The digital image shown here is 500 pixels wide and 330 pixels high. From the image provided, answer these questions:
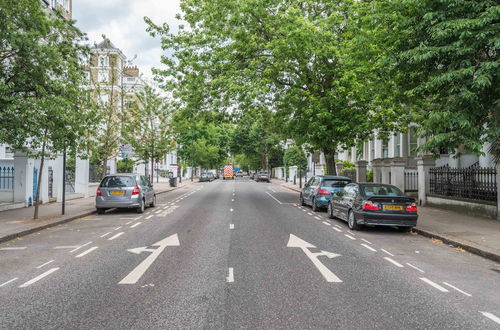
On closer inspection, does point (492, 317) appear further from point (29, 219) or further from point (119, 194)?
point (119, 194)

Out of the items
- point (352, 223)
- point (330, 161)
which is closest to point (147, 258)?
point (352, 223)

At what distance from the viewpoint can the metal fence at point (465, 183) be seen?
46.8 ft

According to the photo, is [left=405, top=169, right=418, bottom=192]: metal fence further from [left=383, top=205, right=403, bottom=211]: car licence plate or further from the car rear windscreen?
[left=383, top=205, right=403, bottom=211]: car licence plate

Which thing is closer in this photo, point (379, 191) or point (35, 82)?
point (379, 191)

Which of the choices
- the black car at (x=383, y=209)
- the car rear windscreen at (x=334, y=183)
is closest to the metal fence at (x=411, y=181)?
the car rear windscreen at (x=334, y=183)

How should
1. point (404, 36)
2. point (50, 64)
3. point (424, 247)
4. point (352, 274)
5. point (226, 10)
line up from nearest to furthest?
point (352, 274), point (424, 247), point (404, 36), point (50, 64), point (226, 10)

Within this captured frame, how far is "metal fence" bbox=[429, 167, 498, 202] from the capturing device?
562 inches

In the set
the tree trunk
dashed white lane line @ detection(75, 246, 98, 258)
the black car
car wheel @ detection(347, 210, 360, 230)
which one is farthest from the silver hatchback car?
the tree trunk

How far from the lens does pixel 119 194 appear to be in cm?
1619

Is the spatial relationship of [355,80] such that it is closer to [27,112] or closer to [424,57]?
[424,57]

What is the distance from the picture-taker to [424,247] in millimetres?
9484

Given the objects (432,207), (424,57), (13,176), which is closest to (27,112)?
(13,176)

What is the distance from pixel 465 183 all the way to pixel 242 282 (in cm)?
1304

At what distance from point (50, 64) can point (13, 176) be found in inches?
304
